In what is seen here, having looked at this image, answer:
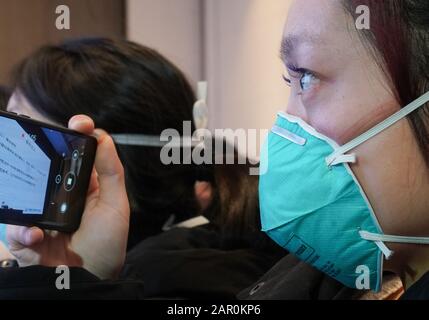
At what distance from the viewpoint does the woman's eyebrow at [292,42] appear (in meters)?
0.50

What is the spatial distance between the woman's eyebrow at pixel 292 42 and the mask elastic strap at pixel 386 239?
0.21 m

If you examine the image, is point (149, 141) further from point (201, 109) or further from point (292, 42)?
point (292, 42)

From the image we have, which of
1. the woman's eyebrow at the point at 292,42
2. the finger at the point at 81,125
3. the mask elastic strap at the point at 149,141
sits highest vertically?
the woman's eyebrow at the point at 292,42

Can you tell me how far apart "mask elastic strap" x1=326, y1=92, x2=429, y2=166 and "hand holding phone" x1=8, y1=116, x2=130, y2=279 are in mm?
278

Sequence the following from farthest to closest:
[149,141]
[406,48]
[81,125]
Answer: [149,141] < [81,125] < [406,48]

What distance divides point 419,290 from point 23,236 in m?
0.45

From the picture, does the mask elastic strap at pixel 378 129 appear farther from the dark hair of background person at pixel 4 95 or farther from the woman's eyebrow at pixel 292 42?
the dark hair of background person at pixel 4 95

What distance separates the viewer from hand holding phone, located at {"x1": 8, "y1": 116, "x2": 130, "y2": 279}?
605 mm

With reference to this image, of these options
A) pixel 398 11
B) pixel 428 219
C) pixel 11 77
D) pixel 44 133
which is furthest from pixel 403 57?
pixel 11 77

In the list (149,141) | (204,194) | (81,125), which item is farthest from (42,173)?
(204,194)

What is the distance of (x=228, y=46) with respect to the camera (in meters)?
0.67

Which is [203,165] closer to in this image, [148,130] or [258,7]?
[148,130]

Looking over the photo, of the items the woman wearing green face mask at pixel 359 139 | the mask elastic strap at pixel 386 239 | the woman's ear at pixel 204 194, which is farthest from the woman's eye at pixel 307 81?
the woman's ear at pixel 204 194

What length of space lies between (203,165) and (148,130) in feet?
0.36
